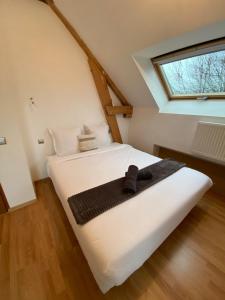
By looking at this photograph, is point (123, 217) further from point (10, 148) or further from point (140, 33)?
point (140, 33)

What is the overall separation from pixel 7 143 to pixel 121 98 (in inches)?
88.3

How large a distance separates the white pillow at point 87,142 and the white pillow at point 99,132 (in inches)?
5.2

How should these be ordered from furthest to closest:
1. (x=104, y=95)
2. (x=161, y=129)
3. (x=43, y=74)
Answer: (x=104, y=95) < (x=161, y=129) < (x=43, y=74)

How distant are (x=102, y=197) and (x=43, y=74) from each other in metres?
2.02

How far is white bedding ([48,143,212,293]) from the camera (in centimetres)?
91

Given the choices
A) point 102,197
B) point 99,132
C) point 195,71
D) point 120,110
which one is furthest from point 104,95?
point 102,197

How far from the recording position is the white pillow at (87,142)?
2455 millimetres

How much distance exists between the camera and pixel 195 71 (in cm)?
208

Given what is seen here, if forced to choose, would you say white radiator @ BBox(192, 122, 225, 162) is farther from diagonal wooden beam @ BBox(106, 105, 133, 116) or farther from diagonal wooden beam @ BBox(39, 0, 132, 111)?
diagonal wooden beam @ BBox(39, 0, 132, 111)

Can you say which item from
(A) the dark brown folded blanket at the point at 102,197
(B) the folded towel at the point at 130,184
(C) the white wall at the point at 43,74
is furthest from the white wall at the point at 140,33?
(B) the folded towel at the point at 130,184

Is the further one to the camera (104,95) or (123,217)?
(104,95)

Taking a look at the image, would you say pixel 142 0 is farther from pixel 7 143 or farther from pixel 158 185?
pixel 7 143

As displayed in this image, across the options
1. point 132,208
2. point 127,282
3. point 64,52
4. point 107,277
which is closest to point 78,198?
point 132,208

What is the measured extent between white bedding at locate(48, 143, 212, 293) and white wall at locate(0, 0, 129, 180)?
69cm
